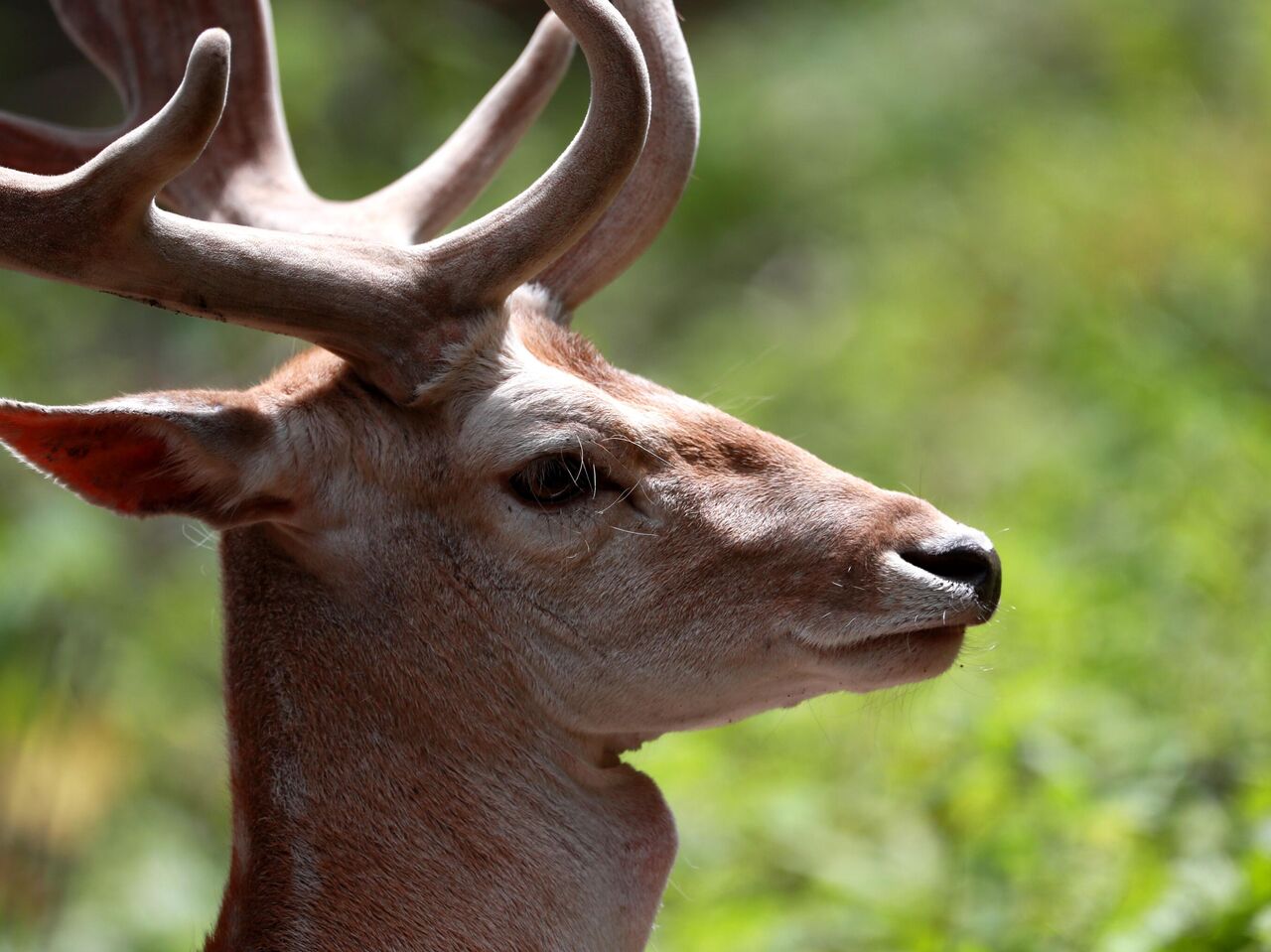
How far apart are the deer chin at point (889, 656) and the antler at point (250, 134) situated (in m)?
1.51

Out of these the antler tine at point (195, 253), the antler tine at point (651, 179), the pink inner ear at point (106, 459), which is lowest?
the pink inner ear at point (106, 459)

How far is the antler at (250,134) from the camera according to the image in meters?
3.78

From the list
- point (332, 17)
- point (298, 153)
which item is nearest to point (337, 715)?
point (298, 153)

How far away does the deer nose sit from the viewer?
296cm

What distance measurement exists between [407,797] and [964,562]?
1163mm

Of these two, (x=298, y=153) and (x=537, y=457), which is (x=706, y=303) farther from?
(x=537, y=457)

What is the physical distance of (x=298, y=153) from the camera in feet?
34.3

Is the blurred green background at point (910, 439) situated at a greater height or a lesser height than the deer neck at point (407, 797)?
greater

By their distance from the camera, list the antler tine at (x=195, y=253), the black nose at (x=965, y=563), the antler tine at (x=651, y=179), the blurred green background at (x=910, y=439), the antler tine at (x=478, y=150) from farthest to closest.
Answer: the blurred green background at (x=910, y=439), the antler tine at (x=478, y=150), the antler tine at (x=651, y=179), the black nose at (x=965, y=563), the antler tine at (x=195, y=253)

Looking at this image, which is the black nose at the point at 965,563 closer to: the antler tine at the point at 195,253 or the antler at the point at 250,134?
the antler tine at the point at 195,253

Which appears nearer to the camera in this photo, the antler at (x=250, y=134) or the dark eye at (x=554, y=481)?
the dark eye at (x=554, y=481)

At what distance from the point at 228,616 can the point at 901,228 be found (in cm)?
863

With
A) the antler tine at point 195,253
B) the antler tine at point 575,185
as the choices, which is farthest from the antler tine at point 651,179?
the antler tine at point 195,253

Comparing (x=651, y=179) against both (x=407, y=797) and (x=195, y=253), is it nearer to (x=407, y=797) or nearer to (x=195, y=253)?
(x=195, y=253)
